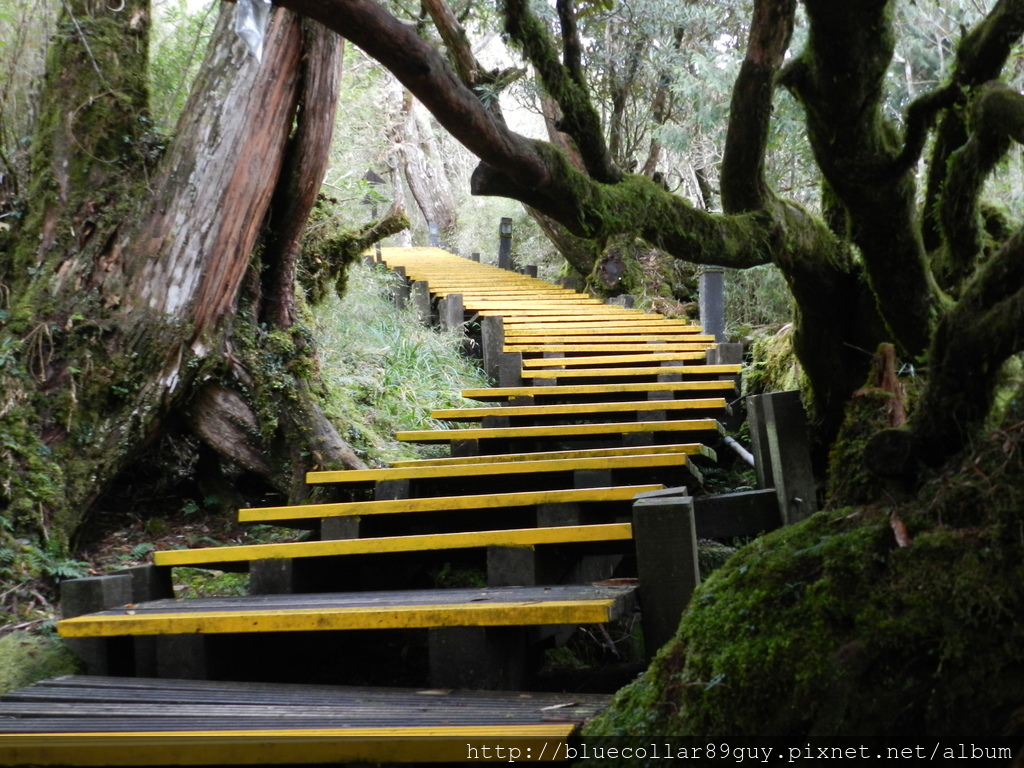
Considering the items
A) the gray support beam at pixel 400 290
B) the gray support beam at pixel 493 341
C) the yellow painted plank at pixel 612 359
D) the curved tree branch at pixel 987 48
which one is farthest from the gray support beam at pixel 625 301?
the curved tree branch at pixel 987 48

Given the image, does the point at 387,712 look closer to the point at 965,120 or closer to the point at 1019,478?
the point at 1019,478

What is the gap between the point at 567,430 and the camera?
16.3 ft

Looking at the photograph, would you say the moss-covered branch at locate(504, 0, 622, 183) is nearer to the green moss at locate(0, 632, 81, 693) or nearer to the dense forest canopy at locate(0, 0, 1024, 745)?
the dense forest canopy at locate(0, 0, 1024, 745)

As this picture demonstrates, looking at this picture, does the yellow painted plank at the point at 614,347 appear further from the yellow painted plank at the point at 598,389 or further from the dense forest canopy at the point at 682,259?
the dense forest canopy at the point at 682,259

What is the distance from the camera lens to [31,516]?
431 centimetres

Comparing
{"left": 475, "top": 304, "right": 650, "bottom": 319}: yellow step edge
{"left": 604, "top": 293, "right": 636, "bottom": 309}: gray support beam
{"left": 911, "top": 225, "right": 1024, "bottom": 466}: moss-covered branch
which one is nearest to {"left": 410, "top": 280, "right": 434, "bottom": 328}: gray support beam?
{"left": 475, "top": 304, "right": 650, "bottom": 319}: yellow step edge

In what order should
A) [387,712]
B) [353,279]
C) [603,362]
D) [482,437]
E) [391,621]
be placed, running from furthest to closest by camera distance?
[353,279] → [603,362] → [482,437] → [391,621] → [387,712]

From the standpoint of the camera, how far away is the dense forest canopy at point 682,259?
1.87m

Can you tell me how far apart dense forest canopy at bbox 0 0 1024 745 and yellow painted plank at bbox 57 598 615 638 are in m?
0.38

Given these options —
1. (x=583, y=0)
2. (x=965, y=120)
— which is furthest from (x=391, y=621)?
(x=583, y=0)

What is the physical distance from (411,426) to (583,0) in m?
3.50

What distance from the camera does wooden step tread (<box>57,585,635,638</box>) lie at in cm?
248

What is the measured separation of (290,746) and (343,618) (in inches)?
25.5

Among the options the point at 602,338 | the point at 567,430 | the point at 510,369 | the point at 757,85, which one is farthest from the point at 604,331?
the point at 757,85
